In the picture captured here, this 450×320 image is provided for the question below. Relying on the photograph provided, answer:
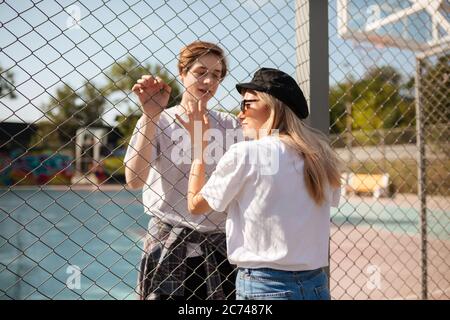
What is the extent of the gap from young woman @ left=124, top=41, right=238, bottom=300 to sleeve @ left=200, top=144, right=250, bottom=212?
42cm

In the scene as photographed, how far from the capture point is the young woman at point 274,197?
1309mm

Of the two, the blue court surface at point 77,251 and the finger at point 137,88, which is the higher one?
the finger at point 137,88

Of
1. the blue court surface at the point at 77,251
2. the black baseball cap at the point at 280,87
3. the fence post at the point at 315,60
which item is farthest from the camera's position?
the fence post at the point at 315,60

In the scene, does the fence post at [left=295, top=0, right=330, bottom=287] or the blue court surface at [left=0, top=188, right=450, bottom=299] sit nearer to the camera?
the blue court surface at [left=0, top=188, right=450, bottom=299]

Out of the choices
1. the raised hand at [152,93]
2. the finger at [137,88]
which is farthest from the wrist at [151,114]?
the finger at [137,88]

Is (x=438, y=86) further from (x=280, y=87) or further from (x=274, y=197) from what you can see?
(x=274, y=197)

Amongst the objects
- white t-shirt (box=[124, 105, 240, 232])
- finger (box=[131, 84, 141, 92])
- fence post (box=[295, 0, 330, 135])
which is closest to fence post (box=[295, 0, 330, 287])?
fence post (box=[295, 0, 330, 135])

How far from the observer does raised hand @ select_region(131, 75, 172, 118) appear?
4.92 feet

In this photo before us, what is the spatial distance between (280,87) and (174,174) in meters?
0.65

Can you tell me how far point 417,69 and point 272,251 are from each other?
276 centimetres

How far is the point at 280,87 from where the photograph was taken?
1436mm

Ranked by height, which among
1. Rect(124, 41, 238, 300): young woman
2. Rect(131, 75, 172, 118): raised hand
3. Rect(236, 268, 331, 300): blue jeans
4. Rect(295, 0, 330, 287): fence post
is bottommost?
Rect(236, 268, 331, 300): blue jeans

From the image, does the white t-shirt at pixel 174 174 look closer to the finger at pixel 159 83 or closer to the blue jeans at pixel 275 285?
the finger at pixel 159 83

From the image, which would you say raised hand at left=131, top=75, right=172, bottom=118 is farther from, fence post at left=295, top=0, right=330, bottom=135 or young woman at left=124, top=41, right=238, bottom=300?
fence post at left=295, top=0, right=330, bottom=135
